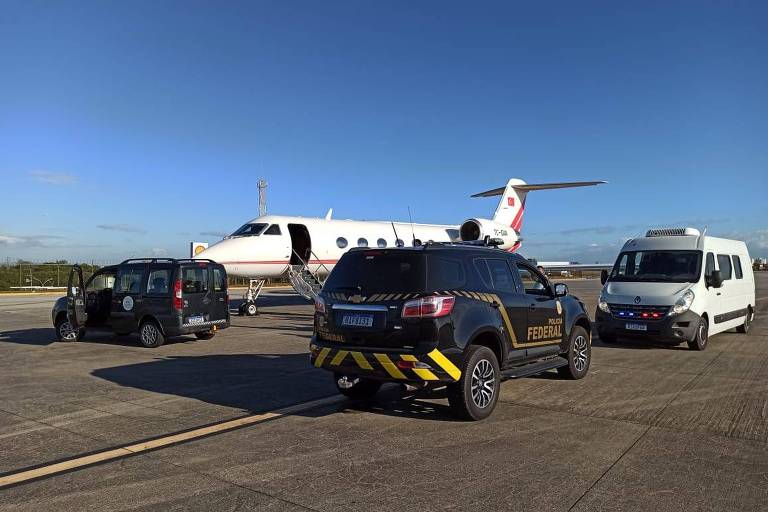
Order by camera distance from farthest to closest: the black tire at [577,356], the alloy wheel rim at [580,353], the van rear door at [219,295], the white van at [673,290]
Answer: the van rear door at [219,295] < the white van at [673,290] < the alloy wheel rim at [580,353] < the black tire at [577,356]

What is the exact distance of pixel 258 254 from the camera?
1862cm

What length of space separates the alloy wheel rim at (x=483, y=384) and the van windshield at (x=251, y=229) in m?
13.7

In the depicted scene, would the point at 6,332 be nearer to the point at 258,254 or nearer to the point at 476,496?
the point at 258,254

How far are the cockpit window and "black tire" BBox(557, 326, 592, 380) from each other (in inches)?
497

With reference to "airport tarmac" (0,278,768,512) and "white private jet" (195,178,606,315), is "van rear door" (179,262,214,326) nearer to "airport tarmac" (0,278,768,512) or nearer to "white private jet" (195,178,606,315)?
"airport tarmac" (0,278,768,512)

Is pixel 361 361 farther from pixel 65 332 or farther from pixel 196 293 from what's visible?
pixel 65 332

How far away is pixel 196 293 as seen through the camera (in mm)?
12711

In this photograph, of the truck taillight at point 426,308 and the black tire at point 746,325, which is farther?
the black tire at point 746,325

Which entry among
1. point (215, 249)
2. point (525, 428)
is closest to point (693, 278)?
point (525, 428)

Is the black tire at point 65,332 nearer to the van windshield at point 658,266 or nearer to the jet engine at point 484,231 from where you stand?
the van windshield at point 658,266

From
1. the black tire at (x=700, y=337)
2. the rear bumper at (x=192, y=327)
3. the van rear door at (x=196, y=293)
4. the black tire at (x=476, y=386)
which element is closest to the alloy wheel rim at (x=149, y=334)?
the rear bumper at (x=192, y=327)

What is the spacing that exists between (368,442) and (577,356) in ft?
13.9

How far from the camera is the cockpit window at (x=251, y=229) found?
1906 cm

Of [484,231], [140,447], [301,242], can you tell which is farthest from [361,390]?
[484,231]
